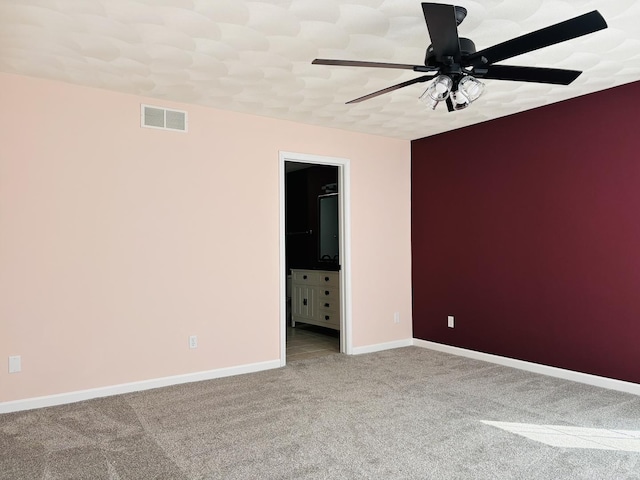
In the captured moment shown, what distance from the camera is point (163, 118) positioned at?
4.14 m

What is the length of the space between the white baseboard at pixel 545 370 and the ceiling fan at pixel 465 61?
8.47 ft

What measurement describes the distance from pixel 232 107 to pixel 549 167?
9.61 feet

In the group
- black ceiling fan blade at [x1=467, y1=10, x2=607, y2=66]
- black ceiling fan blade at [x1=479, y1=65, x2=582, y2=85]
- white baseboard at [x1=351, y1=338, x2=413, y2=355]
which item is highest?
black ceiling fan blade at [x1=467, y1=10, x2=607, y2=66]

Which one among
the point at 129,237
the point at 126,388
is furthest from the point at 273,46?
the point at 126,388

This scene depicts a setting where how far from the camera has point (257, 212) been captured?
465cm

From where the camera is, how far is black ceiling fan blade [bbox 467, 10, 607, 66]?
2014 mm

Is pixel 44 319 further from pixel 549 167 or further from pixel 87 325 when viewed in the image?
pixel 549 167

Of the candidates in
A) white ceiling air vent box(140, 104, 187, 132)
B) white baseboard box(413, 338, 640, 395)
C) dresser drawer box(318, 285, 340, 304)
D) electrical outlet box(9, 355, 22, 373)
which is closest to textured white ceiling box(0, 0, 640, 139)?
white ceiling air vent box(140, 104, 187, 132)

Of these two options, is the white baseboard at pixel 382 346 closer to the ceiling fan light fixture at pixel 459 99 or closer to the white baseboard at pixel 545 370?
the white baseboard at pixel 545 370

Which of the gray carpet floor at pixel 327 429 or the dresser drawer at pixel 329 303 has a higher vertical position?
the dresser drawer at pixel 329 303

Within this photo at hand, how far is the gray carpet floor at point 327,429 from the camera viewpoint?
254 cm

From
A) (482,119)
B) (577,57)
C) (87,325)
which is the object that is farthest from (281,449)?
(482,119)

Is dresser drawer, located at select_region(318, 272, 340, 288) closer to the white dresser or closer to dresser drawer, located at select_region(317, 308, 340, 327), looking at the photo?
the white dresser

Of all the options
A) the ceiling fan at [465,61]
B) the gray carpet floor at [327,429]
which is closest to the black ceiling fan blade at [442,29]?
the ceiling fan at [465,61]
